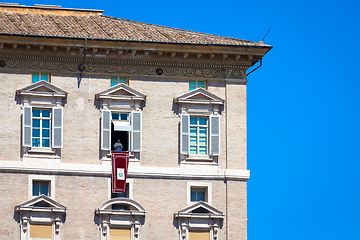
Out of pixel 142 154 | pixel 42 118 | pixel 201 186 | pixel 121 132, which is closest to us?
pixel 42 118

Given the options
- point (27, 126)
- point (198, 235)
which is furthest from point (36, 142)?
point (198, 235)

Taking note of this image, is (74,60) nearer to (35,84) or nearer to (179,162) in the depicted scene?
(35,84)

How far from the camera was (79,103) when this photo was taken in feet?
171

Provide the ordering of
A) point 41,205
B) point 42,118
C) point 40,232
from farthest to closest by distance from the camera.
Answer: point 42,118 → point 41,205 → point 40,232

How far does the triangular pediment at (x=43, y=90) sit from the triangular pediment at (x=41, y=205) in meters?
5.27

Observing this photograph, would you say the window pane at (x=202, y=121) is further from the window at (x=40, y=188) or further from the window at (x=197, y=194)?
the window at (x=40, y=188)

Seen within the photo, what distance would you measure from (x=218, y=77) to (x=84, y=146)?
8.02 metres

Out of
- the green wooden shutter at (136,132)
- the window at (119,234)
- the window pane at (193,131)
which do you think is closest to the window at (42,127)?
the green wooden shutter at (136,132)

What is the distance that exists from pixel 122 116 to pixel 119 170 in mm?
2968

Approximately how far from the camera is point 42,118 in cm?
5162

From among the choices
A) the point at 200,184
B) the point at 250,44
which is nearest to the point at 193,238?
the point at 200,184

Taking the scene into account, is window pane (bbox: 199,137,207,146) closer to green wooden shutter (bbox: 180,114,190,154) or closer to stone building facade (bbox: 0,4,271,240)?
stone building facade (bbox: 0,4,271,240)

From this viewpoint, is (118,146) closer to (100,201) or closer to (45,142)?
(100,201)

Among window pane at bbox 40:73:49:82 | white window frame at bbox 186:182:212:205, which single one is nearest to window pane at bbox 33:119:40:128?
window pane at bbox 40:73:49:82
